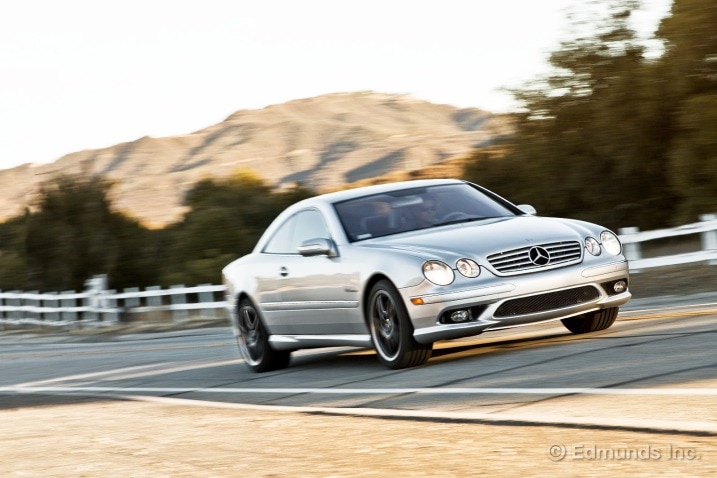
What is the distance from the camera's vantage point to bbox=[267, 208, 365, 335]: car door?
34.6 ft

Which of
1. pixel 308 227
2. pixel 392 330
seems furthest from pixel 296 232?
pixel 392 330

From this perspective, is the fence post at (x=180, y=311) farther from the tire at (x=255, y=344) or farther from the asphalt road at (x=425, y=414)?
the tire at (x=255, y=344)

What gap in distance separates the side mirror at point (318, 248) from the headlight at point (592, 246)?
6.60 feet

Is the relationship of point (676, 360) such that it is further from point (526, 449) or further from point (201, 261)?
point (201, 261)

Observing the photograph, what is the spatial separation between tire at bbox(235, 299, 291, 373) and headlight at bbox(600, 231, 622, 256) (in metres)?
3.35

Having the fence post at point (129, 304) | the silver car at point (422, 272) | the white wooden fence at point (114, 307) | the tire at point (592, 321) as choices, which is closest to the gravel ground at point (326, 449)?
the silver car at point (422, 272)

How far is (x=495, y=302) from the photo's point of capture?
9609 millimetres

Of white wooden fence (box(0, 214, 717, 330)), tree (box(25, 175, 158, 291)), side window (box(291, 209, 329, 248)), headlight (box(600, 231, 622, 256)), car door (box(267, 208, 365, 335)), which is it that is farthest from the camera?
tree (box(25, 175, 158, 291))

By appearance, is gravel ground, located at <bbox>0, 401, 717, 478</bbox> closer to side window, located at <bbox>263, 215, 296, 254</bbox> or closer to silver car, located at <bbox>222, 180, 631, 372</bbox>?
silver car, located at <bbox>222, 180, 631, 372</bbox>

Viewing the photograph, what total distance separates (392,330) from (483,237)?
98 centimetres

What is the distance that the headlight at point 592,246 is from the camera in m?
10.1

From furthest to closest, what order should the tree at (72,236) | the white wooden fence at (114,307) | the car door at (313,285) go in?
1. the tree at (72,236)
2. the white wooden fence at (114,307)
3. the car door at (313,285)

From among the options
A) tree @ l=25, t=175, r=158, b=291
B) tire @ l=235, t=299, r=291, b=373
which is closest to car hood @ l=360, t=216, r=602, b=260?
tire @ l=235, t=299, r=291, b=373

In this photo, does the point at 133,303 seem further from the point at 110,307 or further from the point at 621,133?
the point at 621,133
